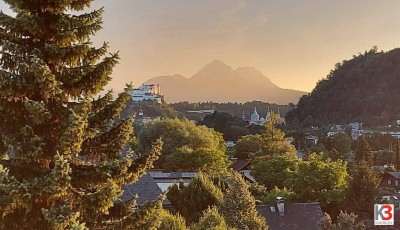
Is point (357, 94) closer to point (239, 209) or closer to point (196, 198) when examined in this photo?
point (196, 198)

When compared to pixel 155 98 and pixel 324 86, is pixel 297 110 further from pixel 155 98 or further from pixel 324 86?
pixel 155 98

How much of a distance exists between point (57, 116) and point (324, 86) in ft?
545

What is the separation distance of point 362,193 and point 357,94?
138095 millimetres

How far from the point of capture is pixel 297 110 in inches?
6329

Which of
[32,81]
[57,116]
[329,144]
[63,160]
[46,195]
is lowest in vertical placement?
[329,144]

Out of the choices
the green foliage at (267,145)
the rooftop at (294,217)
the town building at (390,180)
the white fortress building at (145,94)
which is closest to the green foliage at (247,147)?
the green foliage at (267,145)

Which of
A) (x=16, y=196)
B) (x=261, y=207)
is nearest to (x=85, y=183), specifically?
(x=16, y=196)

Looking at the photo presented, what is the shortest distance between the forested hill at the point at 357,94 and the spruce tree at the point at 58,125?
142 metres

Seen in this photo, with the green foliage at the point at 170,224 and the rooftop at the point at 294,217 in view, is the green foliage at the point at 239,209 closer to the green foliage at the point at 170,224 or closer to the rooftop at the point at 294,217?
the green foliage at the point at 170,224

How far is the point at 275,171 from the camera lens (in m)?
39.2

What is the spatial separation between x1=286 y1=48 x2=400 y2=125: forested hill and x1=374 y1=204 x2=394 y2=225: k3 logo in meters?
124

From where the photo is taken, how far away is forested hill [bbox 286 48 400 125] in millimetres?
150500

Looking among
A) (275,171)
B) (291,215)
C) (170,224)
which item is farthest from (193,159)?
(170,224)

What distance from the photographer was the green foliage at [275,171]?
1490 inches
